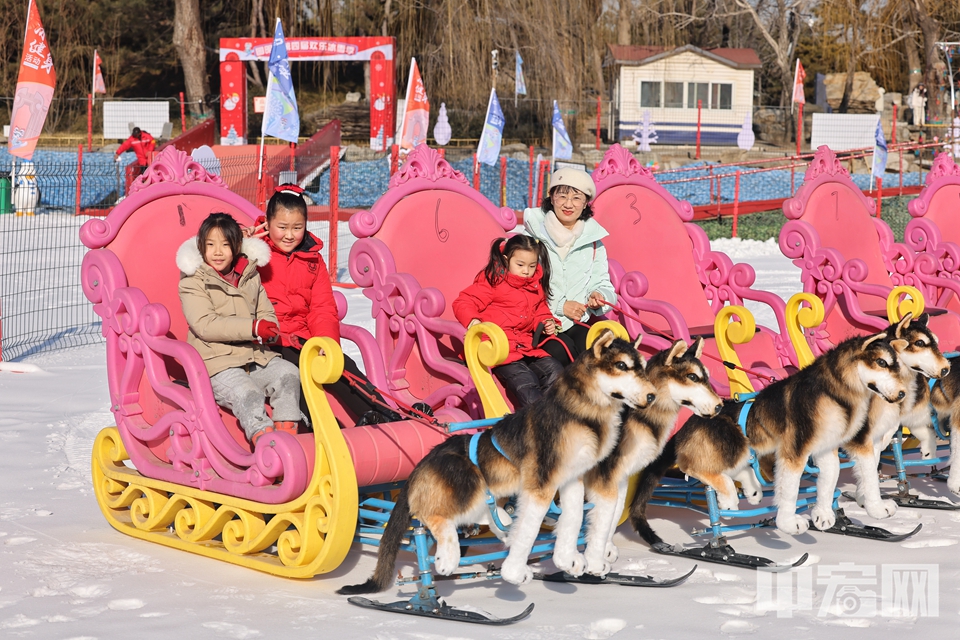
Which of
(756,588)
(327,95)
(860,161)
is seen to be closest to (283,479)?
(756,588)

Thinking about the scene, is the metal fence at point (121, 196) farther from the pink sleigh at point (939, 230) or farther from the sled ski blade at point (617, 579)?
the sled ski blade at point (617, 579)

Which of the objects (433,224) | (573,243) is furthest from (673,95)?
(433,224)

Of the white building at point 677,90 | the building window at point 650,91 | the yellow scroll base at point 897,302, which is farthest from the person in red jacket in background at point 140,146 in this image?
the yellow scroll base at point 897,302

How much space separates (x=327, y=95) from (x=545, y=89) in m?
7.40

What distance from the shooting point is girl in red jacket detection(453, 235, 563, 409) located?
4.51 m

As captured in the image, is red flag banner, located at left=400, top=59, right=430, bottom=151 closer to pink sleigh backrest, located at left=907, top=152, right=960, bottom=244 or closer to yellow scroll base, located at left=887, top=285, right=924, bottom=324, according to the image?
pink sleigh backrest, located at left=907, top=152, right=960, bottom=244

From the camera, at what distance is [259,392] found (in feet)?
13.3

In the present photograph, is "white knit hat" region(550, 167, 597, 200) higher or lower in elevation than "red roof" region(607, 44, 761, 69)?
lower

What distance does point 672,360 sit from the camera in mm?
3488

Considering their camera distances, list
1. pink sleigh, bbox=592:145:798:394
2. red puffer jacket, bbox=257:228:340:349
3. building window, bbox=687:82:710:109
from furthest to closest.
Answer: building window, bbox=687:82:710:109 → pink sleigh, bbox=592:145:798:394 → red puffer jacket, bbox=257:228:340:349

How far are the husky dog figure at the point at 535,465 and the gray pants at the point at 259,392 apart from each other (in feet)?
2.51

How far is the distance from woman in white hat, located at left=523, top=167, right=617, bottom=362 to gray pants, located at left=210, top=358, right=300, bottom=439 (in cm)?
144

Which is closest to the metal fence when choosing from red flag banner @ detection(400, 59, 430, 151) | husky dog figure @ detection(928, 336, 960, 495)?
red flag banner @ detection(400, 59, 430, 151)

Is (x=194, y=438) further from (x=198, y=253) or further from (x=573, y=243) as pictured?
(x=573, y=243)
